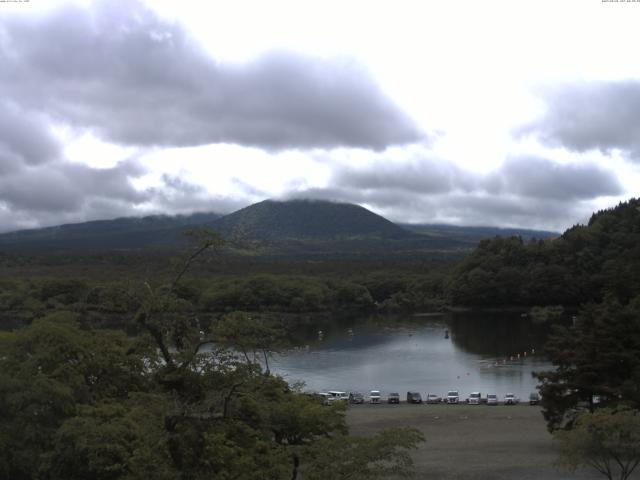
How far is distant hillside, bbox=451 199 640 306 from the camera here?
7494cm

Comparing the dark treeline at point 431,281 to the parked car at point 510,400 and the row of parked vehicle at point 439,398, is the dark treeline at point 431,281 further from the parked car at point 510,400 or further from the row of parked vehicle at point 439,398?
the parked car at point 510,400

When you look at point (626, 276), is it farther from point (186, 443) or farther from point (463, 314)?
point (463, 314)

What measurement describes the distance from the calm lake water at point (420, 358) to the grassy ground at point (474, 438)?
5.54m

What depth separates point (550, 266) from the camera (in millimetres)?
77562

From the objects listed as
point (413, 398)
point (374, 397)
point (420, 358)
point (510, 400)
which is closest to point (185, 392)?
point (374, 397)

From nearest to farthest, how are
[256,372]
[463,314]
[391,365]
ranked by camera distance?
[256,372], [391,365], [463,314]

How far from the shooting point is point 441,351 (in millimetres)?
49344

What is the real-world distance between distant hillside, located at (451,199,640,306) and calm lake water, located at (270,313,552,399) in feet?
32.4

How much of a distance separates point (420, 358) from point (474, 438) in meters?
23.6

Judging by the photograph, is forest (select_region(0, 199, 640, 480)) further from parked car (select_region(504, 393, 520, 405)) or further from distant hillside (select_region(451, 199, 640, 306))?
distant hillside (select_region(451, 199, 640, 306))

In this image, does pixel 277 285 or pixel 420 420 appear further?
pixel 277 285

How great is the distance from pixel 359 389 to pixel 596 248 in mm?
55825

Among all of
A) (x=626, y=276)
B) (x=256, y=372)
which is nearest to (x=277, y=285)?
(x=626, y=276)

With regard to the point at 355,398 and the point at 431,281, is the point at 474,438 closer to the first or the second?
the point at 355,398
